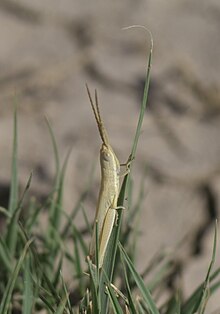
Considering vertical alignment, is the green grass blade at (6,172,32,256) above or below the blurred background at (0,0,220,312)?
below

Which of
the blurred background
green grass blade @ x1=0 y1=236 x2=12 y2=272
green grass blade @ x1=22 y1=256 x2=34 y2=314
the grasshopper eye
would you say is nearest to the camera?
the grasshopper eye

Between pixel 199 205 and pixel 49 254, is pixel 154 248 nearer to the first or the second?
pixel 199 205

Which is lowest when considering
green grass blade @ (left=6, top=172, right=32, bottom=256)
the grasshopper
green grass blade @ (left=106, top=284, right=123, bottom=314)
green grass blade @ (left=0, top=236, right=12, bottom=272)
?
green grass blade @ (left=0, top=236, right=12, bottom=272)

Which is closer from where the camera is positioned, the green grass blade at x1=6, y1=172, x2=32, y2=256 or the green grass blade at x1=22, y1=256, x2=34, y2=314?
the green grass blade at x1=22, y1=256, x2=34, y2=314

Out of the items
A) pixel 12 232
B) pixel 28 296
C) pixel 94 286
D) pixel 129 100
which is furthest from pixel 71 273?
pixel 129 100

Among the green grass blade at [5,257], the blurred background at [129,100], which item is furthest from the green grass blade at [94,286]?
the blurred background at [129,100]

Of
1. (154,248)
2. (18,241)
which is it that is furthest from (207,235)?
(18,241)

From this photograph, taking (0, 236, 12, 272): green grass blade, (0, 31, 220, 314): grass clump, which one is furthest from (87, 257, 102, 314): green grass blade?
(0, 236, 12, 272): green grass blade

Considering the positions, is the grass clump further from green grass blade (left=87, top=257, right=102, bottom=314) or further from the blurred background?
the blurred background
